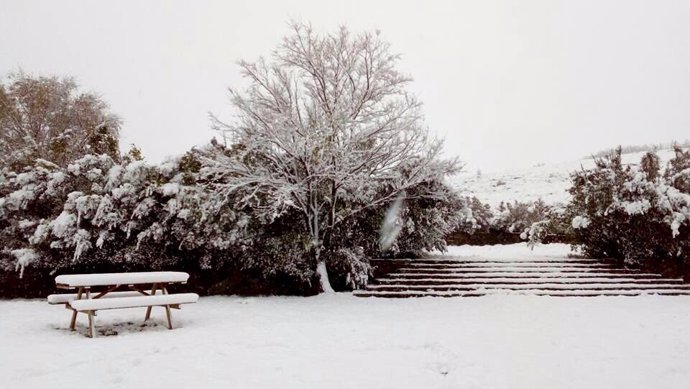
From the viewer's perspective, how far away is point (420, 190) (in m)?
11.0

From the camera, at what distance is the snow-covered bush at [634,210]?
11.0m

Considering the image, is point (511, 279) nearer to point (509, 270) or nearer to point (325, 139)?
point (509, 270)

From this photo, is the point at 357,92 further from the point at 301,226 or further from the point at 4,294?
the point at 4,294

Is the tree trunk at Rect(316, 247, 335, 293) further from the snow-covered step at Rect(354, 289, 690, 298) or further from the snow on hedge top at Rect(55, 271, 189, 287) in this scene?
the snow on hedge top at Rect(55, 271, 189, 287)

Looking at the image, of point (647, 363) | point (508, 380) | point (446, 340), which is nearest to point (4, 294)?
point (446, 340)

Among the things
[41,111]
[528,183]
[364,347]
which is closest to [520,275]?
[364,347]

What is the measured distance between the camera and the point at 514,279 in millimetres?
10844

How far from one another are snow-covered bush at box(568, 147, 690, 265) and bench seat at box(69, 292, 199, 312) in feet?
30.4

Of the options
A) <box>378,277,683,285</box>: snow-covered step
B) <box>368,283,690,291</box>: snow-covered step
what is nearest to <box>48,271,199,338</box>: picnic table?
<box>368,283,690,291</box>: snow-covered step

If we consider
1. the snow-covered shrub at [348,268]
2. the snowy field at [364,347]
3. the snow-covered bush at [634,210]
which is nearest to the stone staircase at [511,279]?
the snow-covered shrub at [348,268]

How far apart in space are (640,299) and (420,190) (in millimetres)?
4629

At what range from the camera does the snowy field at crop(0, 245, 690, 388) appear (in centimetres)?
458

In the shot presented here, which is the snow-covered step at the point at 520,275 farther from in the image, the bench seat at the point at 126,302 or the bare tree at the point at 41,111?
the bare tree at the point at 41,111

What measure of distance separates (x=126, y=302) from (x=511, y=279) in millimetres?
7699
